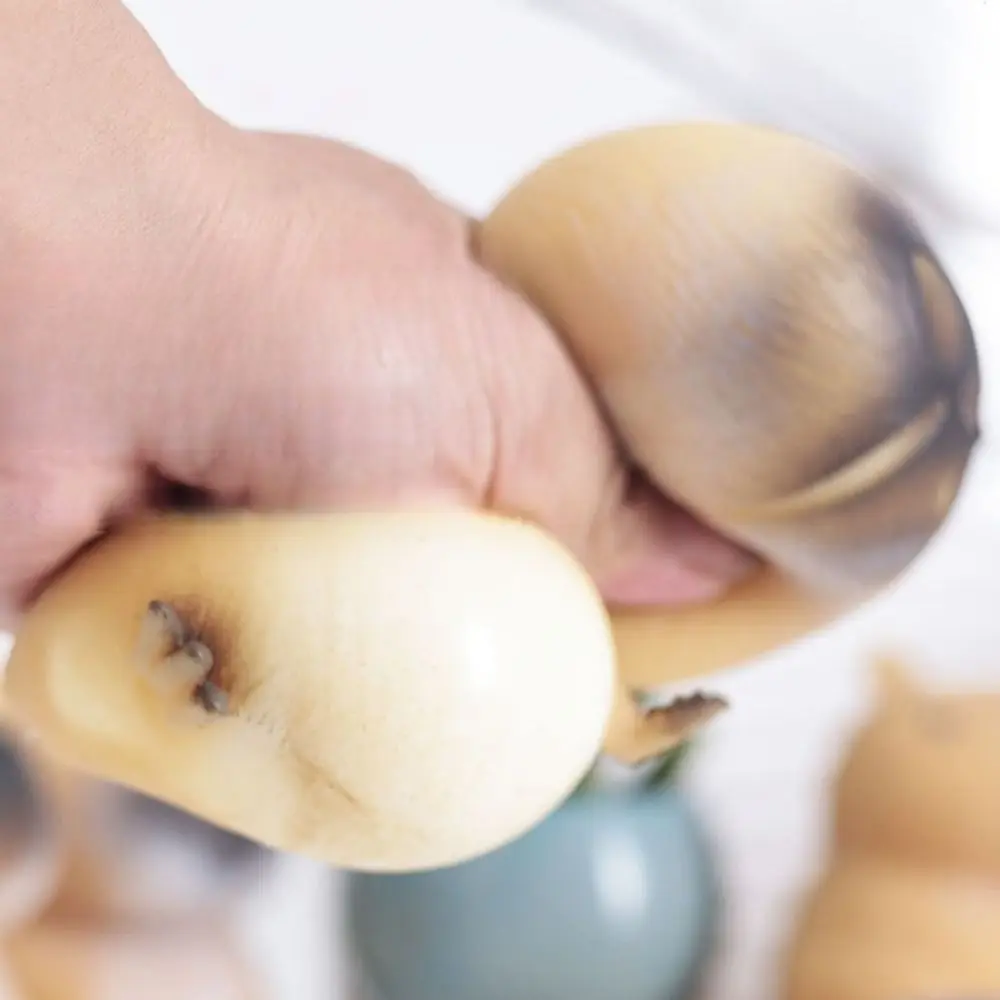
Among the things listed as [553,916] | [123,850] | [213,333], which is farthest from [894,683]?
[213,333]

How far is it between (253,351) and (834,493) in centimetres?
7

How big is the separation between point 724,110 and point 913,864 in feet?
1.01

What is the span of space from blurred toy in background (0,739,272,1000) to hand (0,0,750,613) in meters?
0.28

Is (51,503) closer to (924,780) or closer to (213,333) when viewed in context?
(213,333)

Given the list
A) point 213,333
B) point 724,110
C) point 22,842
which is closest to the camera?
point 213,333

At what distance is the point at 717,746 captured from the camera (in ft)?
1.99

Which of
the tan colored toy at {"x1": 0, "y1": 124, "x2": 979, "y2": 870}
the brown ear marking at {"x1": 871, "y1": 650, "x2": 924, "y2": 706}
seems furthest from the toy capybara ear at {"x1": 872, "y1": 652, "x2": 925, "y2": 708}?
the tan colored toy at {"x1": 0, "y1": 124, "x2": 979, "y2": 870}

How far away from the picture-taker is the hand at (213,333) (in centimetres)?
15

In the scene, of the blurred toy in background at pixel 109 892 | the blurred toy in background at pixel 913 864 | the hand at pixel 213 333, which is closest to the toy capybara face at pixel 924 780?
the blurred toy in background at pixel 913 864

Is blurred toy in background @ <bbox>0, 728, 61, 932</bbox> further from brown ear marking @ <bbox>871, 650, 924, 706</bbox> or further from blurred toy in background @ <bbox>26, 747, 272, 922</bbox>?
brown ear marking @ <bbox>871, 650, 924, 706</bbox>

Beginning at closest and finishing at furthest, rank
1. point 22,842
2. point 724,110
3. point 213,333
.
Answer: point 213,333, point 22,842, point 724,110

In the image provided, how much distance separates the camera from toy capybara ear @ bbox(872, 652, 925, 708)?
1.65 feet

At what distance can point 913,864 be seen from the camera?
0.48 metres

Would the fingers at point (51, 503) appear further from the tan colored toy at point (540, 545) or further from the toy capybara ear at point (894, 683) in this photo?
the toy capybara ear at point (894, 683)
